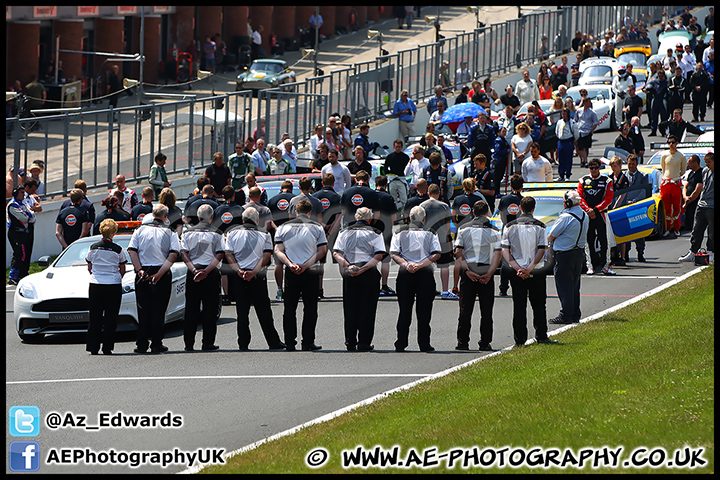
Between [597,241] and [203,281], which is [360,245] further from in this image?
[597,241]

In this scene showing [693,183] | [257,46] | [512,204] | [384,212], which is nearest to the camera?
[512,204]

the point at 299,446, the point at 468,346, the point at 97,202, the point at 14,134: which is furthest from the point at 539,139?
the point at 299,446

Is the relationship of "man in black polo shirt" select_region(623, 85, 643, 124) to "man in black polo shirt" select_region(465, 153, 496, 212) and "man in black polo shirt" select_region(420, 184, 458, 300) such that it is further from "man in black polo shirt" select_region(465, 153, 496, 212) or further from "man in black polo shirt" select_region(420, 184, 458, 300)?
"man in black polo shirt" select_region(420, 184, 458, 300)

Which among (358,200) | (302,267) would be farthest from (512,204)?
(302,267)

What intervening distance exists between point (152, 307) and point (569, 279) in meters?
5.25

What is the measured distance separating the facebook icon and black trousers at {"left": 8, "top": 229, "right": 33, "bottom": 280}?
9930mm

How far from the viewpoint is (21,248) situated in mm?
18375

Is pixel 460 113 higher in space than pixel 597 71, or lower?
lower

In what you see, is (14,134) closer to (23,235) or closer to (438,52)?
(23,235)

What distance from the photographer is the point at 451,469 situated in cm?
770

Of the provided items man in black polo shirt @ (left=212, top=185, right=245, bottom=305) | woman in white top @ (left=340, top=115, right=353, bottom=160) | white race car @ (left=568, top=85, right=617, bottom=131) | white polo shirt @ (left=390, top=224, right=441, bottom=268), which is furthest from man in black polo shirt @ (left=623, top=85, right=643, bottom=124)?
white polo shirt @ (left=390, top=224, right=441, bottom=268)

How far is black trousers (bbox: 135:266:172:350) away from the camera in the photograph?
509 inches

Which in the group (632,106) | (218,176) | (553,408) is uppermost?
(632,106)
